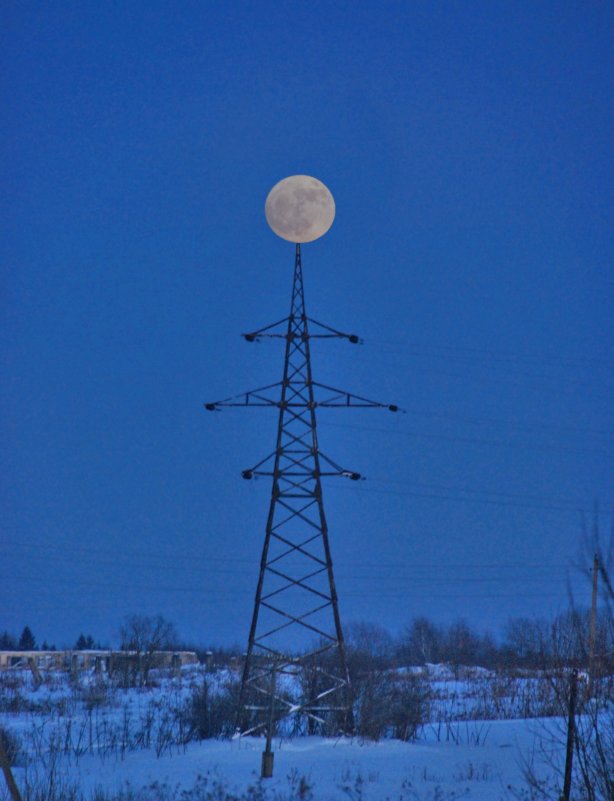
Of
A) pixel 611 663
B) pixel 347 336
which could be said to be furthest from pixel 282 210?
pixel 611 663

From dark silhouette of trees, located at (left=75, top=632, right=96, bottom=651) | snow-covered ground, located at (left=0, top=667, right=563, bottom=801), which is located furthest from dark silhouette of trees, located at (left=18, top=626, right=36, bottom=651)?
snow-covered ground, located at (left=0, top=667, right=563, bottom=801)

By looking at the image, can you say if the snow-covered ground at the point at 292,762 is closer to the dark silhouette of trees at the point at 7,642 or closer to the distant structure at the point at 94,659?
the distant structure at the point at 94,659

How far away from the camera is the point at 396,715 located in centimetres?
2309

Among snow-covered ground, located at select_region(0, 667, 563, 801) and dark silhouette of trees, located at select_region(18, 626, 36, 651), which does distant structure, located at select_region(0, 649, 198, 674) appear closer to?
snow-covered ground, located at select_region(0, 667, 563, 801)

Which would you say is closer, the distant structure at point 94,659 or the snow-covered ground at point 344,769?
the snow-covered ground at point 344,769

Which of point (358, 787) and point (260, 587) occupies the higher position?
point (260, 587)

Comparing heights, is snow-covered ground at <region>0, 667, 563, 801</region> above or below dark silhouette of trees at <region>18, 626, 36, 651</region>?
below

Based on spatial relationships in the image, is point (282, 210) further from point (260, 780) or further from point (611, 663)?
point (611, 663)

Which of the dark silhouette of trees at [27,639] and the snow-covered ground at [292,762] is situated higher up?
the dark silhouette of trees at [27,639]

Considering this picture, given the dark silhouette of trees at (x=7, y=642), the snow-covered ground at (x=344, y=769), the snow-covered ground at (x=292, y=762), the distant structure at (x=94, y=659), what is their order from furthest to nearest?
the dark silhouette of trees at (x=7, y=642) < the distant structure at (x=94, y=659) < the snow-covered ground at (x=344, y=769) < the snow-covered ground at (x=292, y=762)

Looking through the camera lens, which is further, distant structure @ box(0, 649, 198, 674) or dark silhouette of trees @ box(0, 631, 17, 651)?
dark silhouette of trees @ box(0, 631, 17, 651)

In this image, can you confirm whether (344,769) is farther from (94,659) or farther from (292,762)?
(94,659)

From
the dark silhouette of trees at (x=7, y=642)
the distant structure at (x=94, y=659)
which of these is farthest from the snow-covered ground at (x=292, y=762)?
the dark silhouette of trees at (x=7, y=642)

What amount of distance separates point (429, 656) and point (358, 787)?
76.6 metres
